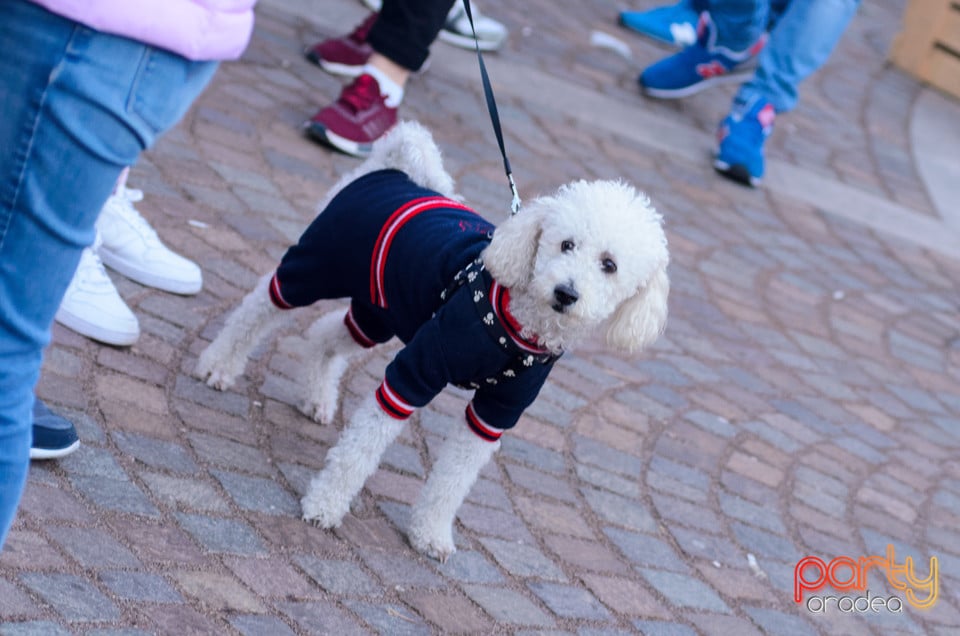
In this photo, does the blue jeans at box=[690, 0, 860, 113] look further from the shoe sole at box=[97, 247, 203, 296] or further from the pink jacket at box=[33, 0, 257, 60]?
the pink jacket at box=[33, 0, 257, 60]

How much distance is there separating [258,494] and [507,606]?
725mm

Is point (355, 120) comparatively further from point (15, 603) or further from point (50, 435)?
point (15, 603)

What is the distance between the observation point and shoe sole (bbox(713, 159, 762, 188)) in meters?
7.22

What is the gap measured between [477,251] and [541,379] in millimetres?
380

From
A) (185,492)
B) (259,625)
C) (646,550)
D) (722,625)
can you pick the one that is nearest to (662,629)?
(722,625)

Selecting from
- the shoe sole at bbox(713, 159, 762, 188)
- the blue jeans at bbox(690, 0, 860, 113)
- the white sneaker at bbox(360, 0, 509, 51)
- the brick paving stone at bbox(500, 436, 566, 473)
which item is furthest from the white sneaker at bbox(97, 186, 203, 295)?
the blue jeans at bbox(690, 0, 860, 113)

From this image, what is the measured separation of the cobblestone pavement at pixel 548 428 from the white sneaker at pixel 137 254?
0.20ft

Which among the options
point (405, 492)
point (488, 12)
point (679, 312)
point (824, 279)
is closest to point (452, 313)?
point (405, 492)

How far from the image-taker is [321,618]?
2.84 metres

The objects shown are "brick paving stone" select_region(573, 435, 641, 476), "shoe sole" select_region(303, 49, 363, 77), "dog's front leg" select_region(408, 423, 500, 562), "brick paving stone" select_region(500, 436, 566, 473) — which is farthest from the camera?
"shoe sole" select_region(303, 49, 363, 77)

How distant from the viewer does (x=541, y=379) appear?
3170 mm

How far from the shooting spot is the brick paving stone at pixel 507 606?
3.17 metres

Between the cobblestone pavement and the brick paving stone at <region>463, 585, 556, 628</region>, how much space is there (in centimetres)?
1

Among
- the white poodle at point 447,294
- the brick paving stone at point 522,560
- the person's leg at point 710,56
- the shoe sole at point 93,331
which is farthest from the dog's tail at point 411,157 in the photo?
the person's leg at point 710,56
